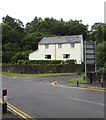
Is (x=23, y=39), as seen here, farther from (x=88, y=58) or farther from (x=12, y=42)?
(x=88, y=58)

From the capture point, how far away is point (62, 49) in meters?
52.3

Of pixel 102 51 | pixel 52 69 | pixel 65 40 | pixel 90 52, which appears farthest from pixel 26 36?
pixel 90 52

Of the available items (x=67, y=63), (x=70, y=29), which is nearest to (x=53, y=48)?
(x=67, y=63)

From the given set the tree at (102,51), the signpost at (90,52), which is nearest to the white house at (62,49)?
the tree at (102,51)

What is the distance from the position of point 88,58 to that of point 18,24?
80.9 meters

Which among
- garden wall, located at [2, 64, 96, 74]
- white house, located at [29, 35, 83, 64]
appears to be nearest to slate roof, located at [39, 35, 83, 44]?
white house, located at [29, 35, 83, 64]

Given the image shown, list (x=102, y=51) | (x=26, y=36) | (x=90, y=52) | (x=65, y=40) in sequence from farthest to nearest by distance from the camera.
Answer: (x=26, y=36)
(x=65, y=40)
(x=102, y=51)
(x=90, y=52)

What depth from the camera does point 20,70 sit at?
44.8 m

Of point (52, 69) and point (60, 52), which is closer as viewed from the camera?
point (52, 69)

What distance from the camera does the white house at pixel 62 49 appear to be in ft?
165

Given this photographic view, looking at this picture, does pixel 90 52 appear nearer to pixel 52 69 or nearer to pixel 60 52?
pixel 52 69

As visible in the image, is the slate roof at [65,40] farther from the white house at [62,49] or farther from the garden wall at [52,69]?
the garden wall at [52,69]

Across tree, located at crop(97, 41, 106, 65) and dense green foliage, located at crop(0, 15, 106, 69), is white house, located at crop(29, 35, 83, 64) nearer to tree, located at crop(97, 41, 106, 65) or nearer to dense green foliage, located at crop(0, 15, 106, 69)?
dense green foliage, located at crop(0, 15, 106, 69)

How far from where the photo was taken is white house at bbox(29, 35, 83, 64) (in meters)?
50.2
